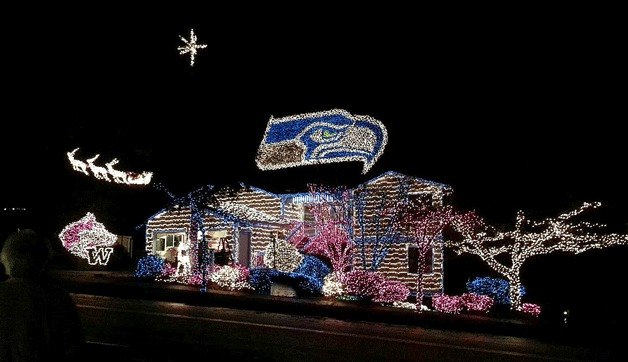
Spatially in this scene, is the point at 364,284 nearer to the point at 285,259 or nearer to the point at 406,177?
the point at 285,259

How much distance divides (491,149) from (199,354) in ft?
73.1

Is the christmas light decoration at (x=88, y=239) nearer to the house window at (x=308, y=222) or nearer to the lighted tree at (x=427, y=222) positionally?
the house window at (x=308, y=222)

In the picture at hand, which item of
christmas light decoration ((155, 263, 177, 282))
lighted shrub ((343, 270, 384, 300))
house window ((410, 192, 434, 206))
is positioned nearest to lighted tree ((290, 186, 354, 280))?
lighted shrub ((343, 270, 384, 300))

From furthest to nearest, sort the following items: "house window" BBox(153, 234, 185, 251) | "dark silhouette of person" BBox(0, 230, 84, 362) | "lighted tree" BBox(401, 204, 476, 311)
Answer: "house window" BBox(153, 234, 185, 251)
"lighted tree" BBox(401, 204, 476, 311)
"dark silhouette of person" BBox(0, 230, 84, 362)

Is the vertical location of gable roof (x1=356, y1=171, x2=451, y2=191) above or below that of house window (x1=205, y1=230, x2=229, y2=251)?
above

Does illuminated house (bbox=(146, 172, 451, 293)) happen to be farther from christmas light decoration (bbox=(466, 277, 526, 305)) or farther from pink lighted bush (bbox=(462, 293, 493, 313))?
pink lighted bush (bbox=(462, 293, 493, 313))

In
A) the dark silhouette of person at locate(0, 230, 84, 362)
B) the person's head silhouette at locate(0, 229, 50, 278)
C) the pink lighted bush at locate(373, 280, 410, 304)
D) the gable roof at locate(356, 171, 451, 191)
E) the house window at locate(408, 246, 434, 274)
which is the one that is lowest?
the pink lighted bush at locate(373, 280, 410, 304)

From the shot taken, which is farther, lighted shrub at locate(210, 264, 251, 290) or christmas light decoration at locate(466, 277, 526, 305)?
lighted shrub at locate(210, 264, 251, 290)

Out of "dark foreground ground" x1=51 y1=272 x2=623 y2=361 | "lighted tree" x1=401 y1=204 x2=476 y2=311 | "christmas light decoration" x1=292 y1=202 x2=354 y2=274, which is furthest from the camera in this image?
"christmas light decoration" x1=292 y1=202 x2=354 y2=274

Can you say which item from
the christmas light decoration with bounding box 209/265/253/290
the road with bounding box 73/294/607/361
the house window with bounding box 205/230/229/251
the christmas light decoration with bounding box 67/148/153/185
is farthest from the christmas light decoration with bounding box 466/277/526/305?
the christmas light decoration with bounding box 67/148/153/185

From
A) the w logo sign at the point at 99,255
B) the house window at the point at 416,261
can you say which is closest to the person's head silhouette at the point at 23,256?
the house window at the point at 416,261

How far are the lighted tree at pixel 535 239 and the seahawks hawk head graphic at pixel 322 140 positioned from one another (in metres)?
7.45

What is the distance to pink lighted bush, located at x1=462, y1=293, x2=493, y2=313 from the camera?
67.1 ft

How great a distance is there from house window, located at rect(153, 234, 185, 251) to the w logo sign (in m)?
2.88
